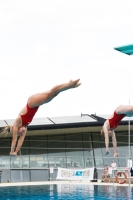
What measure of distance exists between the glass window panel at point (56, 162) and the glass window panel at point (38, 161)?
525 mm

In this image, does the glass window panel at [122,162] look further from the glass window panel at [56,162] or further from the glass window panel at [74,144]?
the glass window panel at [56,162]

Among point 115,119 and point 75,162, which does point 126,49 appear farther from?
point 75,162

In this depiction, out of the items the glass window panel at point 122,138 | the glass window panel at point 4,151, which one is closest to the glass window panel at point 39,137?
the glass window panel at point 4,151

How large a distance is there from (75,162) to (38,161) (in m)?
3.90

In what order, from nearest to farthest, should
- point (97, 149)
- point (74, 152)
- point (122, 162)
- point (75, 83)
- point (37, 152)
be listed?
point (75, 83) → point (122, 162) → point (37, 152) → point (74, 152) → point (97, 149)

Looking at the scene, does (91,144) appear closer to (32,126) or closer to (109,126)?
(32,126)

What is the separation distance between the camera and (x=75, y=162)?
134 ft

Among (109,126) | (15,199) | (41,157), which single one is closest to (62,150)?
(41,157)

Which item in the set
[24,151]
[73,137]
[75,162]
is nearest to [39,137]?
[24,151]

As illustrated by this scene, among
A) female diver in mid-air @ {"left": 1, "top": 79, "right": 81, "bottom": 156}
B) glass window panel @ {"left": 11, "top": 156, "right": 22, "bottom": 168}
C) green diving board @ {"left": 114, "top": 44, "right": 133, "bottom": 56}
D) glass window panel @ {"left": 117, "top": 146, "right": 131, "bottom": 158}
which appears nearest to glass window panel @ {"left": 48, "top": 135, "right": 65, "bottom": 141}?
glass window panel @ {"left": 11, "top": 156, "right": 22, "bottom": 168}

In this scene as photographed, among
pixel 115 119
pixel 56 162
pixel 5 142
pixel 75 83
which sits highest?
pixel 75 83

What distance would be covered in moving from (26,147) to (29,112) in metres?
31.9

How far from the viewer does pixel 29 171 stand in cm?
4025

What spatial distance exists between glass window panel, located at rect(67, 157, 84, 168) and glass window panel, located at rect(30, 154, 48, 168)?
7.96 ft
